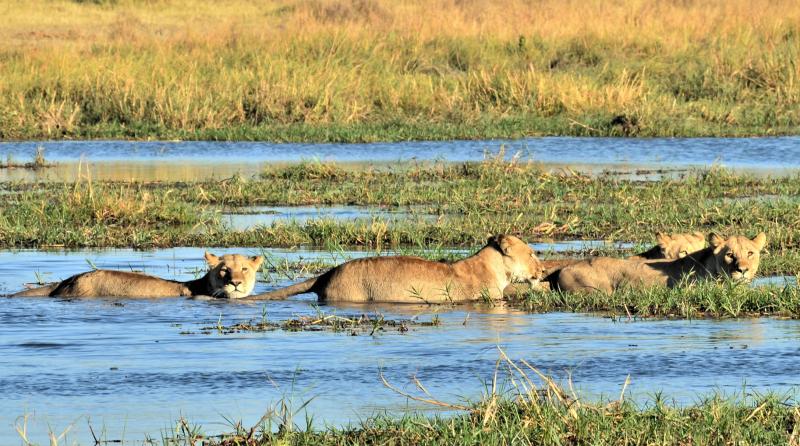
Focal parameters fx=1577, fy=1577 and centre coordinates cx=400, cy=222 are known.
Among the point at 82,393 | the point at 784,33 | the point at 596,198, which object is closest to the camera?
the point at 82,393

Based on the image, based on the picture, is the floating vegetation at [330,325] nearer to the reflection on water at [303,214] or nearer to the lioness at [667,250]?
the lioness at [667,250]

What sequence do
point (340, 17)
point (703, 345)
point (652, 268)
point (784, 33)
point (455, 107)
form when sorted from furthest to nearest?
point (340, 17) → point (784, 33) → point (455, 107) → point (652, 268) → point (703, 345)

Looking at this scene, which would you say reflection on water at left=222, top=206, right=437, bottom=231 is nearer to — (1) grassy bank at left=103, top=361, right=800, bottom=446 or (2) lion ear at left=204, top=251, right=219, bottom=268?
(2) lion ear at left=204, top=251, right=219, bottom=268

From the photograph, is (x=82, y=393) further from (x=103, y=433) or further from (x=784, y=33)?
(x=784, y=33)

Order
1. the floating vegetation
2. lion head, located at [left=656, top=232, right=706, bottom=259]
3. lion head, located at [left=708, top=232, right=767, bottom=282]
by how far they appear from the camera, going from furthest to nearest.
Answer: lion head, located at [left=656, top=232, right=706, bottom=259] < lion head, located at [left=708, top=232, right=767, bottom=282] < the floating vegetation

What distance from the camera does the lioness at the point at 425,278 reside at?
420 inches

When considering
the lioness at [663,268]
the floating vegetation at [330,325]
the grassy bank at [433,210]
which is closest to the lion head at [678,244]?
the lioness at [663,268]

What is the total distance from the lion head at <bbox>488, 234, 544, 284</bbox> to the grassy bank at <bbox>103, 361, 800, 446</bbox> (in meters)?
3.99

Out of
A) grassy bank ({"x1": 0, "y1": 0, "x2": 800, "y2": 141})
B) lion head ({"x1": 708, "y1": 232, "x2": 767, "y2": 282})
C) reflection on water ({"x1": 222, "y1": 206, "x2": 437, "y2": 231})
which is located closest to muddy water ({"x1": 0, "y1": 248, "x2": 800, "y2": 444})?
lion head ({"x1": 708, "y1": 232, "x2": 767, "y2": 282})

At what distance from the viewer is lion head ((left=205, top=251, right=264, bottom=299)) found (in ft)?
35.1

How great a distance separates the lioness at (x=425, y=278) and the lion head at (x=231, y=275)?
14 cm

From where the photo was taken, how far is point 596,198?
53.3 feet

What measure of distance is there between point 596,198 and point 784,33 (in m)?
15.0

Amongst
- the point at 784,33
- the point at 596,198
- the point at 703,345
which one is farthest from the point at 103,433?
the point at 784,33
